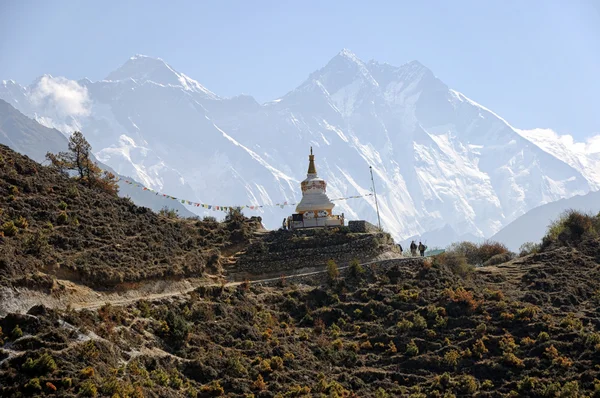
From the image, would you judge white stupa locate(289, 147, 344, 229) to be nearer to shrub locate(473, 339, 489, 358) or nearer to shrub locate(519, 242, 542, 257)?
shrub locate(519, 242, 542, 257)

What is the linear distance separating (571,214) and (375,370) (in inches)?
1266

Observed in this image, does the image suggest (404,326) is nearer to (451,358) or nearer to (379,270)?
(451,358)

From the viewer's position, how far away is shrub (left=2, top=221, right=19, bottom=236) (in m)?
43.7

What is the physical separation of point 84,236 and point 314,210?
20.8m

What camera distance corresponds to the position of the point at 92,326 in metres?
37.2

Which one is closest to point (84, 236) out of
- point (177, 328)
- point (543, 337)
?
point (177, 328)

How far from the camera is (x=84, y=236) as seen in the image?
48.5 m

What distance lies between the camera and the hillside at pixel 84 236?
4256 centimetres

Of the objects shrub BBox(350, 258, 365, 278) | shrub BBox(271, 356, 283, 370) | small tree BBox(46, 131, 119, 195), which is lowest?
shrub BBox(271, 356, 283, 370)

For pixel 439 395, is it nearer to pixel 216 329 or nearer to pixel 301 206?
pixel 216 329

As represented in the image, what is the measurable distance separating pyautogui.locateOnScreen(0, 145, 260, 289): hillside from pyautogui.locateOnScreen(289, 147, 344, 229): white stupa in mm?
4715

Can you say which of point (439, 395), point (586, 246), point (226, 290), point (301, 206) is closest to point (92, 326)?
point (226, 290)

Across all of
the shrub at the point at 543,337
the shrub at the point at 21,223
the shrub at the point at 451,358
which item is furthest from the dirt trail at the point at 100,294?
Answer: the shrub at the point at 543,337

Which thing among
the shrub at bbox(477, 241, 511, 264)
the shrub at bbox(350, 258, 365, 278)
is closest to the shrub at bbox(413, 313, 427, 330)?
the shrub at bbox(350, 258, 365, 278)
